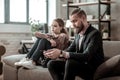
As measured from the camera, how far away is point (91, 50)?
96.0 inches

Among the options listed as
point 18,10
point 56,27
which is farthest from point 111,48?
point 18,10

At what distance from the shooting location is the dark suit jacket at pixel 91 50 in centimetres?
243

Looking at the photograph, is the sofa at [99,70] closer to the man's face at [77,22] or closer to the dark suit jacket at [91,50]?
the dark suit jacket at [91,50]

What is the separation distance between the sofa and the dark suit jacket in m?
0.08

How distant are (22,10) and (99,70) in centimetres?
349

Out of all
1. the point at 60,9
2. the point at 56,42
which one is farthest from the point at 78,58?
the point at 60,9

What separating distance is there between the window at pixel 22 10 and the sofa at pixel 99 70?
6.12 feet

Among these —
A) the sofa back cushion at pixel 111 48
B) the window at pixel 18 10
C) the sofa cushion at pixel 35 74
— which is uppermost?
the window at pixel 18 10

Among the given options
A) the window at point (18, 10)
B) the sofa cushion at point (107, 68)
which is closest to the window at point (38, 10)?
the window at point (18, 10)

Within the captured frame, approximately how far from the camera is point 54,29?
3482 mm

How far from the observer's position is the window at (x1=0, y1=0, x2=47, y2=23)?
5.33m

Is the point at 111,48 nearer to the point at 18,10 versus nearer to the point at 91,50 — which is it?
the point at 91,50

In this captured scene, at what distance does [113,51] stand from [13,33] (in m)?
2.92

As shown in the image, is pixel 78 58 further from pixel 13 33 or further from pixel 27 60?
pixel 13 33
